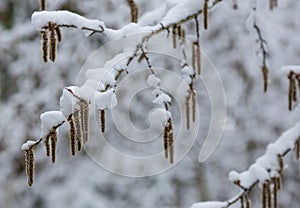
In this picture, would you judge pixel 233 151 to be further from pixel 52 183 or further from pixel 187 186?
pixel 52 183

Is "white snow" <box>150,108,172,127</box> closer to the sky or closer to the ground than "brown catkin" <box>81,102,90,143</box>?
closer to the sky

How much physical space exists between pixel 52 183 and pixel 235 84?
1.84 metres

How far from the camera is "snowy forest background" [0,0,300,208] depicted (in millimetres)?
4605

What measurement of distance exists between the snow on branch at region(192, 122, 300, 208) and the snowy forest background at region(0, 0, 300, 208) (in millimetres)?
2192

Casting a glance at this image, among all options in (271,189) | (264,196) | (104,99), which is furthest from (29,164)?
(271,189)

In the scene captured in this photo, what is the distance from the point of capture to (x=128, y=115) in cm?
475

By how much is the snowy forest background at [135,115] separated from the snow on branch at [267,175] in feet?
7.19

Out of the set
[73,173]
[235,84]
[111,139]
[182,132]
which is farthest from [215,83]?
[73,173]

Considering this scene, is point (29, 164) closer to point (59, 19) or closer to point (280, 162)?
point (59, 19)

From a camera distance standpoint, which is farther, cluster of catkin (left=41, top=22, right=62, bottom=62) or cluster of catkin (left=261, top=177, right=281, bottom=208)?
cluster of catkin (left=261, top=177, right=281, bottom=208)

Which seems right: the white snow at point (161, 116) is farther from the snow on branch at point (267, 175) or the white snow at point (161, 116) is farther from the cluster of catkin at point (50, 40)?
the snow on branch at point (267, 175)

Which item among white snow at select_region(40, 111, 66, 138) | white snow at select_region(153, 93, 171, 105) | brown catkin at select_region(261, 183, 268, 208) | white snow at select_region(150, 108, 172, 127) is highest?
white snow at select_region(153, 93, 171, 105)

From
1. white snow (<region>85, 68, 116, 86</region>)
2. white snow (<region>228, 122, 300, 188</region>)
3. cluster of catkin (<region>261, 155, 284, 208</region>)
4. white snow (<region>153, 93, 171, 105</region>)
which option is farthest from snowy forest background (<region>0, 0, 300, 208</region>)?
white snow (<region>85, 68, 116, 86</region>)

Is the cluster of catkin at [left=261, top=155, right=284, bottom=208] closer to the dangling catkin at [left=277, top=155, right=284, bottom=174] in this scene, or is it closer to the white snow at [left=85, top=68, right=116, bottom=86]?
the dangling catkin at [left=277, top=155, right=284, bottom=174]
